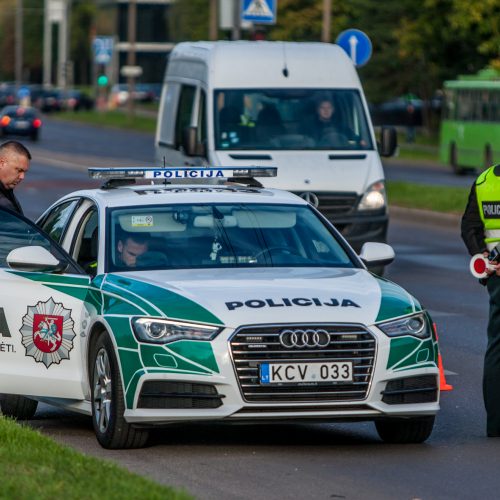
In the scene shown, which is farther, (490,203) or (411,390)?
(490,203)

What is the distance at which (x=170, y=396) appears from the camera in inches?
330

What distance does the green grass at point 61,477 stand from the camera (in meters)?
6.73

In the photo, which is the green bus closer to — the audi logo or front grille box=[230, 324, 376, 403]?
front grille box=[230, 324, 376, 403]

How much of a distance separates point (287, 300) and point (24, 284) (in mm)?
1548

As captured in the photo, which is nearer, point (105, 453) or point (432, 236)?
point (105, 453)

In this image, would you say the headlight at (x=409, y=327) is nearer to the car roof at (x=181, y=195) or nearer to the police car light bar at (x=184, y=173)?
the car roof at (x=181, y=195)

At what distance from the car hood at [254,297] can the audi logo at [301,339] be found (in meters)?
0.06

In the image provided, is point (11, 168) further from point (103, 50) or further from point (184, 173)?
point (103, 50)

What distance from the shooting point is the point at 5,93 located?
11300 cm

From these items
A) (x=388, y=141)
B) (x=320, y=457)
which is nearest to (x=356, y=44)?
(x=388, y=141)

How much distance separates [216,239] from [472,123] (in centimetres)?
3822

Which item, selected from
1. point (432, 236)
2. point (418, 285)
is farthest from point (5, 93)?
point (418, 285)

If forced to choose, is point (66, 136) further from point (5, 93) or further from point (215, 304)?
point (215, 304)

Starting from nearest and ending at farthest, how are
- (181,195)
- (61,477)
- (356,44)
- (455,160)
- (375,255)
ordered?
(61,477) → (375,255) → (181,195) → (356,44) → (455,160)
